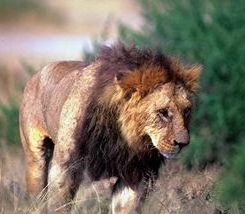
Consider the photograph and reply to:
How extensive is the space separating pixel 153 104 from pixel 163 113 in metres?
0.09

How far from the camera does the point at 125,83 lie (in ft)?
21.7

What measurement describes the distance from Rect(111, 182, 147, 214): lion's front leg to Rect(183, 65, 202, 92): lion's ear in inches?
31.7

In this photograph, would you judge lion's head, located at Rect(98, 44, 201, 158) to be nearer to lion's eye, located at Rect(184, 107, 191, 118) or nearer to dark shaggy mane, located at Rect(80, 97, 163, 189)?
lion's eye, located at Rect(184, 107, 191, 118)

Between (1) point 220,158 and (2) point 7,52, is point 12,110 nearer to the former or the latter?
(1) point 220,158

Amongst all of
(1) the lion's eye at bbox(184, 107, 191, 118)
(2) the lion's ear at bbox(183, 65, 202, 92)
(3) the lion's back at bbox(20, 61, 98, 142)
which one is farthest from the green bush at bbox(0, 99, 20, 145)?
(1) the lion's eye at bbox(184, 107, 191, 118)

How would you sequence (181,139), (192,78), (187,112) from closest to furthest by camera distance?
1. (181,139)
2. (187,112)
3. (192,78)

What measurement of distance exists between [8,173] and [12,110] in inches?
146

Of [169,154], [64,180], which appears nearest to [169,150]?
[169,154]

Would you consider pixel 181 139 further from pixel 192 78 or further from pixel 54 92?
pixel 54 92

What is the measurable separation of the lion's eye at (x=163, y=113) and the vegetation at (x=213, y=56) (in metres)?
5.20

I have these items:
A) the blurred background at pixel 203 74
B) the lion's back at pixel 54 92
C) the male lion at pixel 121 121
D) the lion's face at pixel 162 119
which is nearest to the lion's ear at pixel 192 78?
the male lion at pixel 121 121

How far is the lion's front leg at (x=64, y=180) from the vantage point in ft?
22.7

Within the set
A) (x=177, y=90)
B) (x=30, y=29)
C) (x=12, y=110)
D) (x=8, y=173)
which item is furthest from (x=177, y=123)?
(x=30, y=29)

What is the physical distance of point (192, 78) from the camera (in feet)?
22.6
